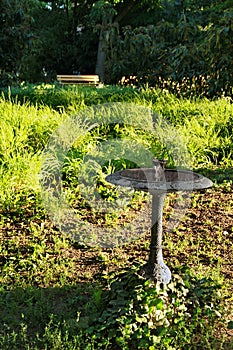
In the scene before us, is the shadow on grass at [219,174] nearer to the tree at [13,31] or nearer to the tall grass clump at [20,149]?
the tall grass clump at [20,149]

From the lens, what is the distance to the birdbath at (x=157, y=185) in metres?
2.88

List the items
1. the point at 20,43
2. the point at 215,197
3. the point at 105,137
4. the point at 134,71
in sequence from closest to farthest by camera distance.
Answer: the point at 215,197
the point at 105,137
the point at 20,43
the point at 134,71

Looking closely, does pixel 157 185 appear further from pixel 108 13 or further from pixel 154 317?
pixel 108 13

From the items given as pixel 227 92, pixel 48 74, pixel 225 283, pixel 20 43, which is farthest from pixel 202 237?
pixel 48 74

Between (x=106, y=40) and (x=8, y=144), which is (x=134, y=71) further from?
Answer: (x=8, y=144)

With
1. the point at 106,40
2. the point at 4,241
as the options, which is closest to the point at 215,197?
the point at 4,241

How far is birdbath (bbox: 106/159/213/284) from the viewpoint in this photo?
2.88 m

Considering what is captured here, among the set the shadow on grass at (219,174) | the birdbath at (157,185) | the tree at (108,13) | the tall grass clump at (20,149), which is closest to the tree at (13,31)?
the tree at (108,13)

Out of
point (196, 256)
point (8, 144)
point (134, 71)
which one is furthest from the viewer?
point (134, 71)

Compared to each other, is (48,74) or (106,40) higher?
(106,40)

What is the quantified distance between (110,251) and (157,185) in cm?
159

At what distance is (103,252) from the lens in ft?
14.0

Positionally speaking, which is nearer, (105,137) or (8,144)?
(8,144)

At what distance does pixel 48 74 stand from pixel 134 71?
10.1 meters
